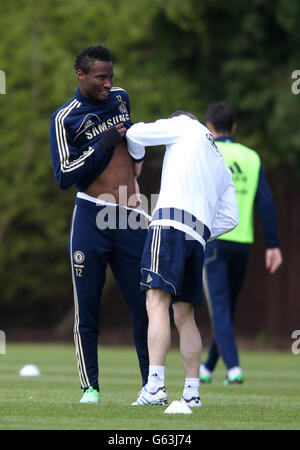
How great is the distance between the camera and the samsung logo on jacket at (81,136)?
6.73 metres

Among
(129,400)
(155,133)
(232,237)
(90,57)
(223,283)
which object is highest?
(232,237)

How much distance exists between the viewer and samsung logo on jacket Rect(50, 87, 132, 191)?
22.1ft

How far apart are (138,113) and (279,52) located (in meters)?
3.42

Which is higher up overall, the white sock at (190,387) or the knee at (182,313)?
the knee at (182,313)

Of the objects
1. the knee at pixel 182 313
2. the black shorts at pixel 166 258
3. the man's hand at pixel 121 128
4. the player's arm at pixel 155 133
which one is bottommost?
the knee at pixel 182 313

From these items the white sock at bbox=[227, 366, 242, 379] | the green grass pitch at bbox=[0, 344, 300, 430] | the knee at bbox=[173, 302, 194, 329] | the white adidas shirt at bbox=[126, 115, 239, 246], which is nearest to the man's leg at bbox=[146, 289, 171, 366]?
the knee at bbox=[173, 302, 194, 329]

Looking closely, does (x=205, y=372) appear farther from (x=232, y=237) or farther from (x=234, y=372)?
(x=232, y=237)

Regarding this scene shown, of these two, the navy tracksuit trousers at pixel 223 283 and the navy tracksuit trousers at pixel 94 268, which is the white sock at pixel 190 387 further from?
the navy tracksuit trousers at pixel 223 283

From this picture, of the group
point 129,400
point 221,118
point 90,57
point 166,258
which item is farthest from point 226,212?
point 221,118

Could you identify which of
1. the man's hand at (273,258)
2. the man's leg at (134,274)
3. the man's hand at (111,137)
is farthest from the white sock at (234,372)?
the man's hand at (111,137)

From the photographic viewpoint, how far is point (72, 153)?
6828 mm

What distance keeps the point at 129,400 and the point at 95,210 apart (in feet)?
4.41

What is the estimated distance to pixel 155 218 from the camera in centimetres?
642
